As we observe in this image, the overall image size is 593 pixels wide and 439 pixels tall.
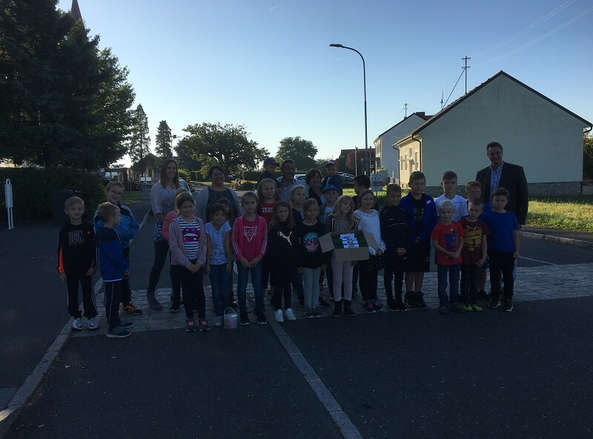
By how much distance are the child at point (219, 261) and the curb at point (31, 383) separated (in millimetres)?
1610

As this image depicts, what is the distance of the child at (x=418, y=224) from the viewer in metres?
5.83

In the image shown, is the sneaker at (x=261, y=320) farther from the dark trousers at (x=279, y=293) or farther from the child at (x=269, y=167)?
the child at (x=269, y=167)

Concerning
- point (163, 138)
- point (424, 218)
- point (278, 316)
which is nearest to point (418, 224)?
point (424, 218)

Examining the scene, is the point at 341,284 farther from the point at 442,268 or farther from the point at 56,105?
the point at 56,105

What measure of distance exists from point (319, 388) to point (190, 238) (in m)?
2.28

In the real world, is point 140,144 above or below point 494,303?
above

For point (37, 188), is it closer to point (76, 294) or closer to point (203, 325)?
point (76, 294)

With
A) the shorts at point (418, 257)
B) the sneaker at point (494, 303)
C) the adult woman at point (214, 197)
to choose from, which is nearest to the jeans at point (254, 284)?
the adult woman at point (214, 197)

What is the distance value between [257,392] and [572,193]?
33284mm

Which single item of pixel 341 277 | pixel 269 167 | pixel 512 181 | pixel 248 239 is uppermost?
pixel 269 167

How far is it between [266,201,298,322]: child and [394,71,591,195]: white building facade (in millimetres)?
27991

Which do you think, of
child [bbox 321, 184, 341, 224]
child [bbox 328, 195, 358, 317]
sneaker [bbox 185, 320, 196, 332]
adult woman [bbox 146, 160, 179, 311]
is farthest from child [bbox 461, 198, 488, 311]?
adult woman [bbox 146, 160, 179, 311]

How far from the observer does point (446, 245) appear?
223 inches

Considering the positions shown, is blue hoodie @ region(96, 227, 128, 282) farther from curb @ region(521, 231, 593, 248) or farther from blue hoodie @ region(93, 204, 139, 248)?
curb @ region(521, 231, 593, 248)
